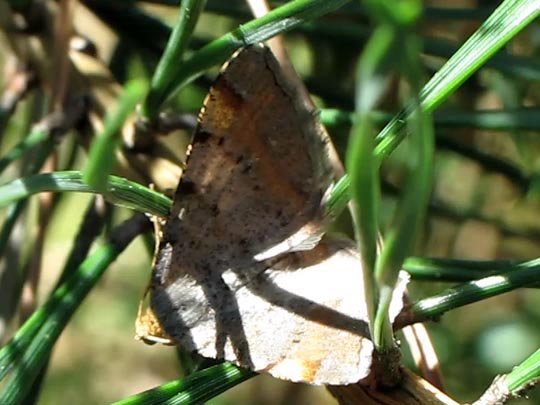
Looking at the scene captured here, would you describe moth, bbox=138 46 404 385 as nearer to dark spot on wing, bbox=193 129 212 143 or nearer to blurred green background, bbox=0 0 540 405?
dark spot on wing, bbox=193 129 212 143

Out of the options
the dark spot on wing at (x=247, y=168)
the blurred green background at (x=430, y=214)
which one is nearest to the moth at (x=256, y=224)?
the dark spot on wing at (x=247, y=168)

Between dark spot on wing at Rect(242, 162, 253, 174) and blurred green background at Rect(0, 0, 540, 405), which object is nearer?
dark spot on wing at Rect(242, 162, 253, 174)

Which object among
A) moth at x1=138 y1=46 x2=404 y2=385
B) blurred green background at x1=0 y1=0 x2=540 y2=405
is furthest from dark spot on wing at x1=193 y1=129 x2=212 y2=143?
blurred green background at x1=0 y1=0 x2=540 y2=405

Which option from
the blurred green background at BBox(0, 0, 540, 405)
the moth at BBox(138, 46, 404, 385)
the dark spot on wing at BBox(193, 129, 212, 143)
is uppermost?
the blurred green background at BBox(0, 0, 540, 405)

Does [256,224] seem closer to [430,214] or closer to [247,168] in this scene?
[247,168]

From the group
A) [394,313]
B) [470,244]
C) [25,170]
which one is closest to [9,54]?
[25,170]

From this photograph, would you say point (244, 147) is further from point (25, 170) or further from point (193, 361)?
point (25, 170)

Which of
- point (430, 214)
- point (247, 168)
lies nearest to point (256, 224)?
point (247, 168)

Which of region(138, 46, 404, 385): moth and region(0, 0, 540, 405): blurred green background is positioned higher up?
region(0, 0, 540, 405): blurred green background

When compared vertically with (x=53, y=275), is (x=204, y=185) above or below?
below

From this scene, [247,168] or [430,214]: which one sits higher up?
[430,214]

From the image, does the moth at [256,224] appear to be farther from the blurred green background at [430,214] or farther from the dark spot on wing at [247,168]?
the blurred green background at [430,214]
